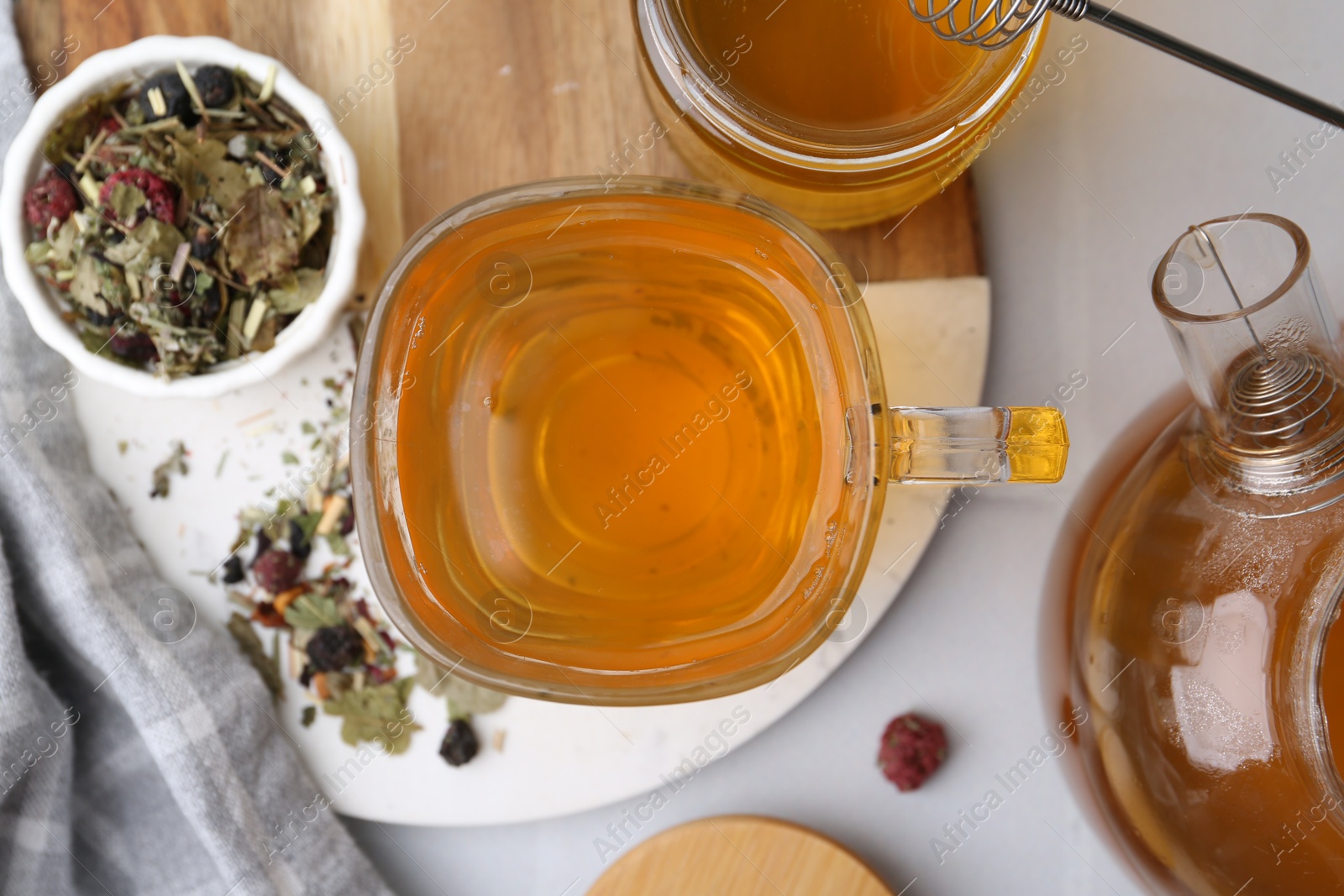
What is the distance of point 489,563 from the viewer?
0.60 m

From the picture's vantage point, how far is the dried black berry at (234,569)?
0.74m

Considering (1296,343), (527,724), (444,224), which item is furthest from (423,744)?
(1296,343)

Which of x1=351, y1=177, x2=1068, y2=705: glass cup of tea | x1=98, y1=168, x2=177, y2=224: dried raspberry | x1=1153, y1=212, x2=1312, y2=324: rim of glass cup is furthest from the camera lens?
x1=98, y1=168, x2=177, y2=224: dried raspberry

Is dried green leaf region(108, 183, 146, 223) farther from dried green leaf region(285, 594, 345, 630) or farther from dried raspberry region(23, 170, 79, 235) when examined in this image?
dried green leaf region(285, 594, 345, 630)

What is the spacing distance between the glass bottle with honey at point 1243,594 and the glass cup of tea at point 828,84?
0.15m

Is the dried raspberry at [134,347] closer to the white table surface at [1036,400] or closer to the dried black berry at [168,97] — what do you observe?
the dried black berry at [168,97]

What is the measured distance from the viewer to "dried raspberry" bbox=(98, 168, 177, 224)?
2.19 ft

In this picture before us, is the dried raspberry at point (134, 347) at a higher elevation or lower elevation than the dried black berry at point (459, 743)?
higher

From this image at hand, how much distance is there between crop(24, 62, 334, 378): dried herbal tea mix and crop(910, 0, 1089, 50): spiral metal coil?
44 cm

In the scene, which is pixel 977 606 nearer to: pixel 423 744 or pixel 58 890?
pixel 423 744

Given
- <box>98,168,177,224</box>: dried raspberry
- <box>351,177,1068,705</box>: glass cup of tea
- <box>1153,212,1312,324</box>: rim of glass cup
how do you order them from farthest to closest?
<box>98,168,177,224</box>: dried raspberry → <box>351,177,1068,705</box>: glass cup of tea → <box>1153,212,1312,324</box>: rim of glass cup

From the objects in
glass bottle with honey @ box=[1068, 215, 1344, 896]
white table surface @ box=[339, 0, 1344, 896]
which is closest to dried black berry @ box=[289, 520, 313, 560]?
white table surface @ box=[339, 0, 1344, 896]

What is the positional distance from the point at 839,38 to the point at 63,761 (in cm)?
78

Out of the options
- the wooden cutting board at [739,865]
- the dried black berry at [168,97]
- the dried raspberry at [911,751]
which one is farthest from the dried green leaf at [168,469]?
the dried raspberry at [911,751]
